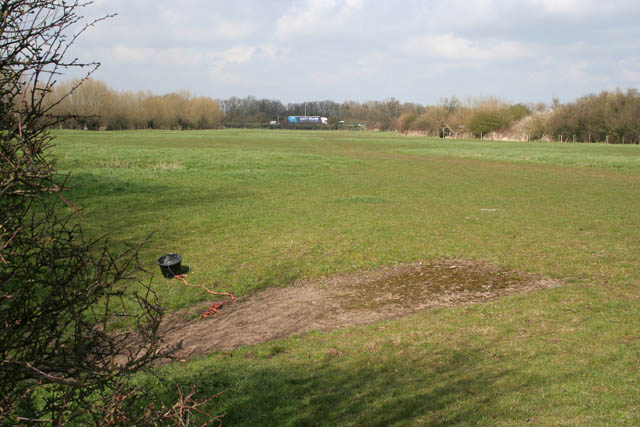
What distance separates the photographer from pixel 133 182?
73.3 feet

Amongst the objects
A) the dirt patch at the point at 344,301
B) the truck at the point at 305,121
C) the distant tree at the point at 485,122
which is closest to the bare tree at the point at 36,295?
the dirt patch at the point at 344,301

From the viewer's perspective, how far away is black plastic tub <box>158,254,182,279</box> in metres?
9.48

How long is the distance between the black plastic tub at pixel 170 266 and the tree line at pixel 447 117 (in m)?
14.1

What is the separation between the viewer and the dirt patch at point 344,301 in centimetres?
736

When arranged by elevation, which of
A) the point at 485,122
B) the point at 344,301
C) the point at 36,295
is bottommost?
the point at 344,301

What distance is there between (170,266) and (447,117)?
326ft

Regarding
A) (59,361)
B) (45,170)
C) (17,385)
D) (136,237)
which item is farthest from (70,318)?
(136,237)

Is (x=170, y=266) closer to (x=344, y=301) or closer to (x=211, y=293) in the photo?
(x=211, y=293)

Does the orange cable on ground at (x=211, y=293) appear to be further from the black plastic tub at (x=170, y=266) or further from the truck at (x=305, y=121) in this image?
the truck at (x=305, y=121)

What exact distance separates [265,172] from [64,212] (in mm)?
15279

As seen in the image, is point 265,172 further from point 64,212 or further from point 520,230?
point 520,230

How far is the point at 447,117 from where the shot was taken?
102m

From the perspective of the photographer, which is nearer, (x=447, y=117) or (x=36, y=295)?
(x=36, y=295)

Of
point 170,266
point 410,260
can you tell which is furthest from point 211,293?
point 410,260
